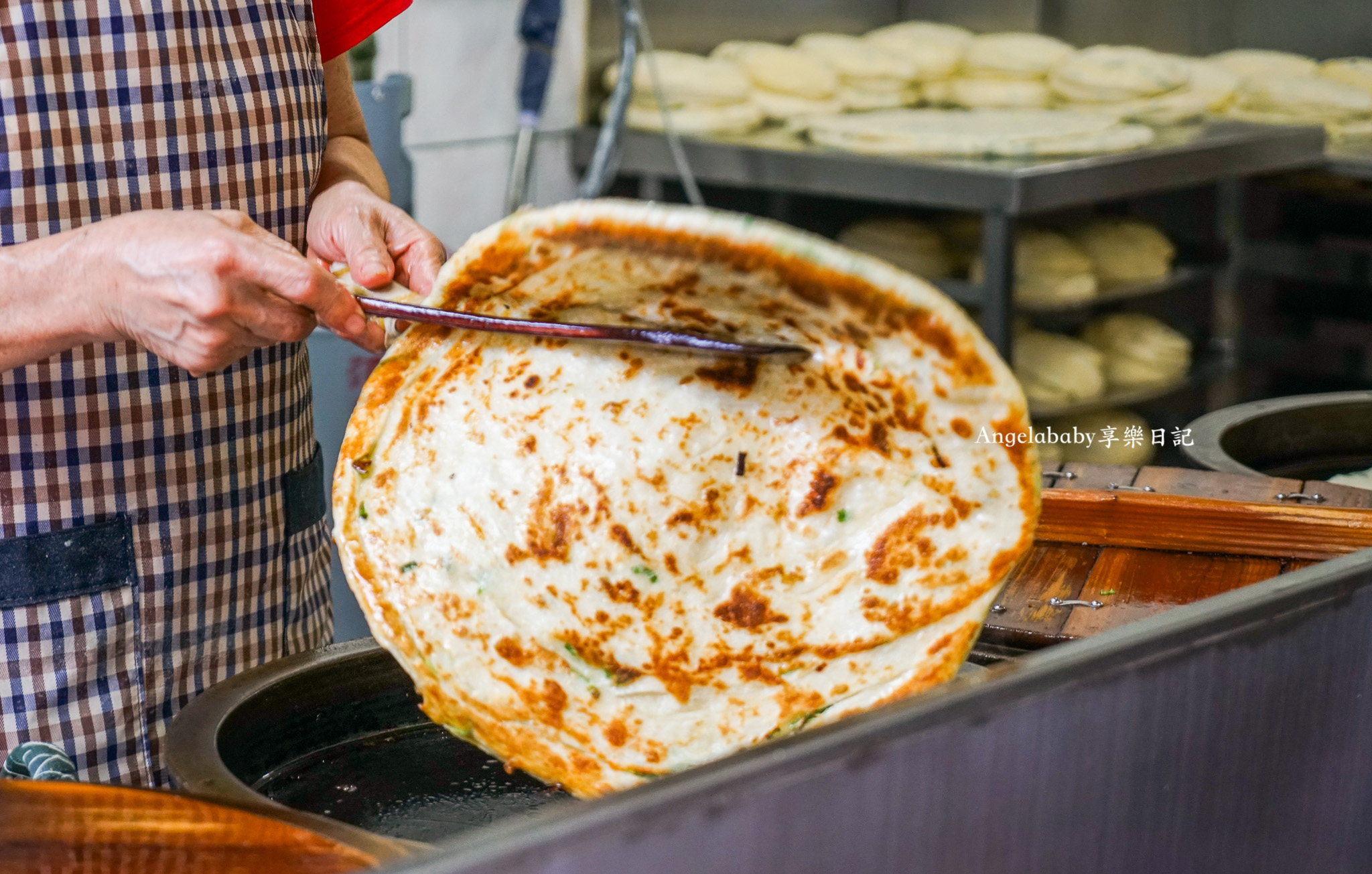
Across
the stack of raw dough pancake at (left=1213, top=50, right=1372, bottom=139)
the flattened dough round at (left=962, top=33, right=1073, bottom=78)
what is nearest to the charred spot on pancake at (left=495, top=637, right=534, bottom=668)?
the flattened dough round at (left=962, top=33, right=1073, bottom=78)

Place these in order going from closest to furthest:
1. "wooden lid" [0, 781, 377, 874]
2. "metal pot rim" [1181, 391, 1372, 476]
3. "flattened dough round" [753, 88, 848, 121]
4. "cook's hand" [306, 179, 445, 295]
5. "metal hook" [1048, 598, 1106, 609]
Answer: "wooden lid" [0, 781, 377, 874]
"cook's hand" [306, 179, 445, 295]
"metal hook" [1048, 598, 1106, 609]
"metal pot rim" [1181, 391, 1372, 476]
"flattened dough round" [753, 88, 848, 121]

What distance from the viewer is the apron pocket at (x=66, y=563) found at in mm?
1139

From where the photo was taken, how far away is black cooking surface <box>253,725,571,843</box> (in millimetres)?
971

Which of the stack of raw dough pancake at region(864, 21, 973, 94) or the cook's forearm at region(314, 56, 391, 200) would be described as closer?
the cook's forearm at region(314, 56, 391, 200)

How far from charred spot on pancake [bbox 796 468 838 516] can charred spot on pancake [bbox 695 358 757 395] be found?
0.08m

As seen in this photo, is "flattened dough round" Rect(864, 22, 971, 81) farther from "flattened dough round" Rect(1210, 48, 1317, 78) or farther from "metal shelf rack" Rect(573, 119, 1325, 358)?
"flattened dough round" Rect(1210, 48, 1317, 78)

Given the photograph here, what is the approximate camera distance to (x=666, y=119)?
371 centimetres

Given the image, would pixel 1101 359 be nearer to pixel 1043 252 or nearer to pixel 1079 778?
pixel 1043 252

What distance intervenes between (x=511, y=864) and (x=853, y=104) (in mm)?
3482

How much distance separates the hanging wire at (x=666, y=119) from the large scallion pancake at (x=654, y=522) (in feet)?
8.95

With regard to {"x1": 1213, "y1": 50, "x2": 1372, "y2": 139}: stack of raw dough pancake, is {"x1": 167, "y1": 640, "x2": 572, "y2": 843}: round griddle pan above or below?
below

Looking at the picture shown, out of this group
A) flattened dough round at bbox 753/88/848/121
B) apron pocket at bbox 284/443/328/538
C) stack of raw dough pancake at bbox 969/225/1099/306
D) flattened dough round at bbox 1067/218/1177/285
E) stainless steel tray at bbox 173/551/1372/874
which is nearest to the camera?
stainless steel tray at bbox 173/551/1372/874

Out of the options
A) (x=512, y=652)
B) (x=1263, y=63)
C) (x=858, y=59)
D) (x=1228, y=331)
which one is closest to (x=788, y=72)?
(x=858, y=59)

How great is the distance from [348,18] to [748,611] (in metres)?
0.91
